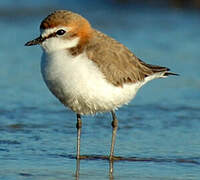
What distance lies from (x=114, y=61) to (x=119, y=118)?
2.48 m

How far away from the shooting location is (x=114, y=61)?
8.68m

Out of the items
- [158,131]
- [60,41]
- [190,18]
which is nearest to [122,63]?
[60,41]

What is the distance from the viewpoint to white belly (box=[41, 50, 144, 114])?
26.5ft

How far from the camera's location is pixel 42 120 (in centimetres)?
1077

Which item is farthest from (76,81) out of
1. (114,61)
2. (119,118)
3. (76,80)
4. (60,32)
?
(119,118)

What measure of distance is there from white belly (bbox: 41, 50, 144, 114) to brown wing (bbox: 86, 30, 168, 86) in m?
0.13

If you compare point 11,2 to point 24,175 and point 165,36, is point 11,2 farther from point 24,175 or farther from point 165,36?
point 24,175

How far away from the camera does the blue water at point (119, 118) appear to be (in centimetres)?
838

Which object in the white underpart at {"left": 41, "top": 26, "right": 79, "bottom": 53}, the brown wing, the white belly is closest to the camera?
Answer: the white belly

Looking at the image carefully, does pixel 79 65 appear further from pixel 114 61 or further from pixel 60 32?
pixel 114 61

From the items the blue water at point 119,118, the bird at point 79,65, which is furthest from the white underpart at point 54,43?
the blue water at point 119,118

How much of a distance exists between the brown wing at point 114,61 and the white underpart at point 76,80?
5.0 inches

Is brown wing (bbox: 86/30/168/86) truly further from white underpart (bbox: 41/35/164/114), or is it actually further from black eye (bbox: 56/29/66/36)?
black eye (bbox: 56/29/66/36)

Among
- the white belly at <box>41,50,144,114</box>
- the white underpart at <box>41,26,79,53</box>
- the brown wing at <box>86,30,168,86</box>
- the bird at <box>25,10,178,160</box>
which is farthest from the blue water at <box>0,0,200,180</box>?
the white underpart at <box>41,26,79,53</box>
